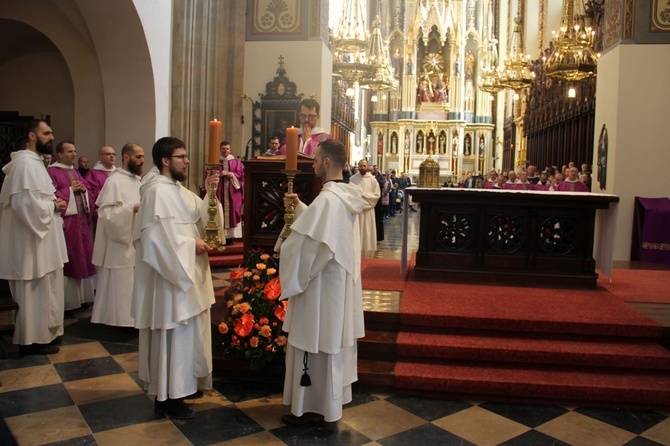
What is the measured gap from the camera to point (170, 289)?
3.48 m

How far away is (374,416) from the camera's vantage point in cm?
383

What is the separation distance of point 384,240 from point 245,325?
8886 mm

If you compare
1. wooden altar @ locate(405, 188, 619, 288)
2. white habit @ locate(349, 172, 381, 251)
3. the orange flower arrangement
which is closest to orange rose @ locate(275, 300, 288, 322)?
the orange flower arrangement

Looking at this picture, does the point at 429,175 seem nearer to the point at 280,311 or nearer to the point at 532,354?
the point at 532,354

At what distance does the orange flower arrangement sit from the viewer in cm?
418

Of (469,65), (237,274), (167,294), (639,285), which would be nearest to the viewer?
(167,294)

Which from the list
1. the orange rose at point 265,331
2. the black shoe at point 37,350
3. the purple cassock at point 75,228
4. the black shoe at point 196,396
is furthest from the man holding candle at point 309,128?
the black shoe at point 37,350

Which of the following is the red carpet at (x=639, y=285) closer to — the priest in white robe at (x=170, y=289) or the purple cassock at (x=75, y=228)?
the priest in white robe at (x=170, y=289)

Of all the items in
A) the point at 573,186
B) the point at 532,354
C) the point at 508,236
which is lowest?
the point at 532,354

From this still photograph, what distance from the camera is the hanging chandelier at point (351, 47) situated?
13.6 meters

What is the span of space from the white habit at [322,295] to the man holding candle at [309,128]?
1.47 m

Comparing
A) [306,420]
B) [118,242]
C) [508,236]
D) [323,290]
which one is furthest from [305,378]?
[508,236]

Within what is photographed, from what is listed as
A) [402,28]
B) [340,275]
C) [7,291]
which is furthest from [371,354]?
[402,28]

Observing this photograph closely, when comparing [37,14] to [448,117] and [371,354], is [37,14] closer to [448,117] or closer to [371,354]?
[371,354]
